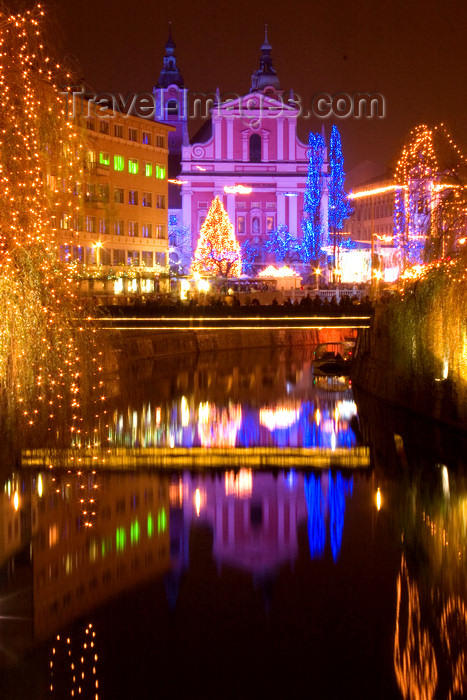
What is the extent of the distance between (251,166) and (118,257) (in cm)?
3285

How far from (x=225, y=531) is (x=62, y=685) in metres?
8.23

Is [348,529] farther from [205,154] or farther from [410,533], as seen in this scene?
[205,154]

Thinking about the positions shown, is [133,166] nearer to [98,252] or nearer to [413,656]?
[98,252]

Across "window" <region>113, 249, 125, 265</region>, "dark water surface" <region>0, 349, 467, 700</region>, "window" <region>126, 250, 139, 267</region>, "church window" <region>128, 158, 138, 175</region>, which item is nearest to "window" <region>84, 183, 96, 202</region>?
"dark water surface" <region>0, 349, 467, 700</region>

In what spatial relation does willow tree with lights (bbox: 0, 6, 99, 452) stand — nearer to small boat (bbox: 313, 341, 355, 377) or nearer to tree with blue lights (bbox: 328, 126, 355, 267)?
small boat (bbox: 313, 341, 355, 377)

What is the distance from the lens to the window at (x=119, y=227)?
6844cm

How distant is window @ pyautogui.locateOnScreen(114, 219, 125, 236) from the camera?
68.4 m

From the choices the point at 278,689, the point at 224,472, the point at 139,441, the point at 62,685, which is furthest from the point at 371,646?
the point at 139,441

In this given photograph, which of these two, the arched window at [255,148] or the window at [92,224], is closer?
the window at [92,224]

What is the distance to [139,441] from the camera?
3155 centimetres

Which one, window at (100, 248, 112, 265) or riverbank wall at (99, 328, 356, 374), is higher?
window at (100, 248, 112, 265)

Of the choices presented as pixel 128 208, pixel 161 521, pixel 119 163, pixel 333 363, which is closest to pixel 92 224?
pixel 128 208

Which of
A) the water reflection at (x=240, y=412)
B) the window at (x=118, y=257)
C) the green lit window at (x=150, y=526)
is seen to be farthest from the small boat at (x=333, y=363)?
the green lit window at (x=150, y=526)

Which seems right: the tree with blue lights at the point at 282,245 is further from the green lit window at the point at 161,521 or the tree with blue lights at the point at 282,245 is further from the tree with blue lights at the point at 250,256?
the green lit window at the point at 161,521
